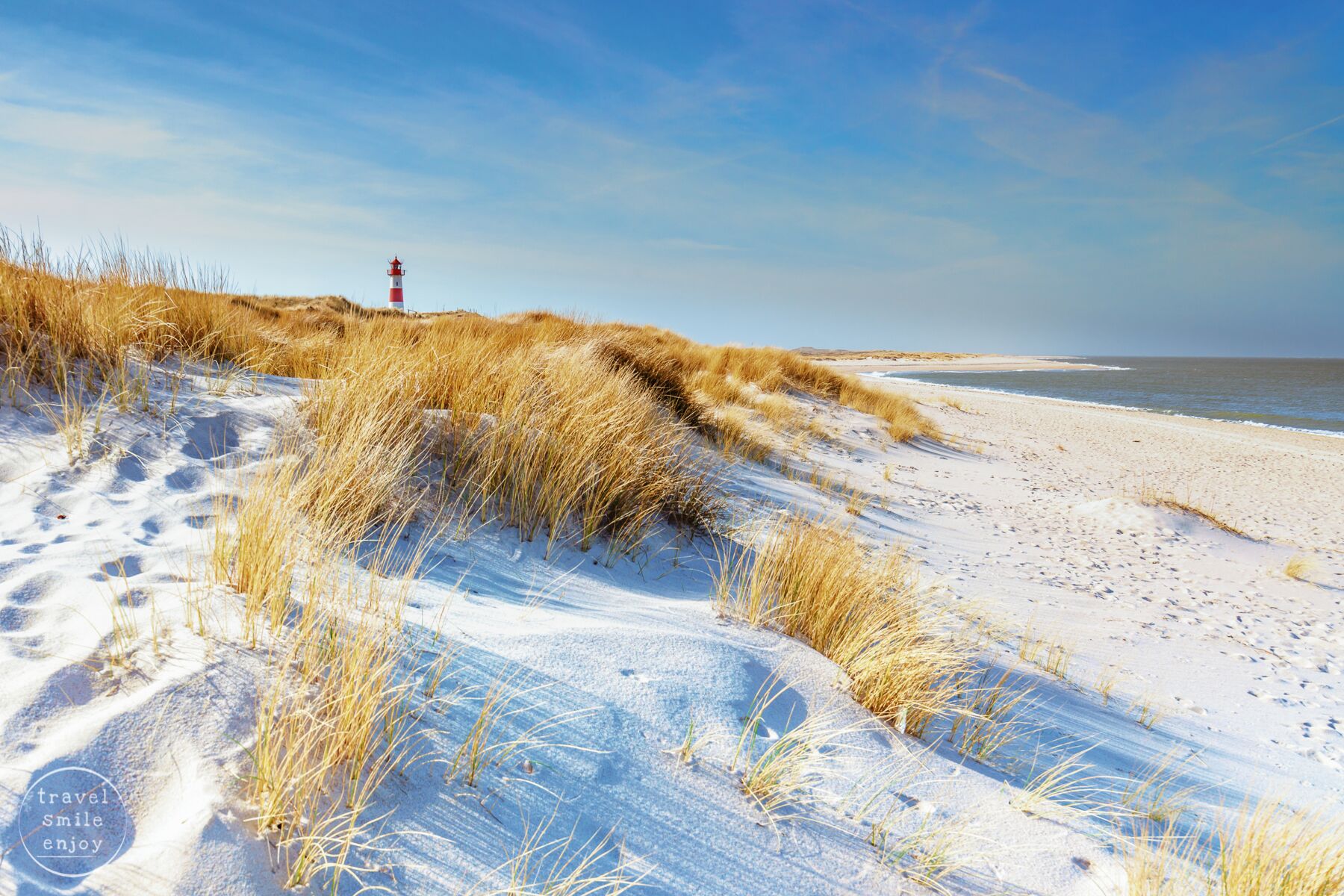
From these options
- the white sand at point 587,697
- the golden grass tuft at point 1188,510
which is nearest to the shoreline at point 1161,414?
the golden grass tuft at point 1188,510

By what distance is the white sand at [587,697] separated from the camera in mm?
1302

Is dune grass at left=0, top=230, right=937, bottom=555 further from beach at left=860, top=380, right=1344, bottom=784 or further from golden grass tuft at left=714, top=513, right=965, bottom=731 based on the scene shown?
beach at left=860, top=380, right=1344, bottom=784

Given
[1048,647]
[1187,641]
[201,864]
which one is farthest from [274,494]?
[1187,641]

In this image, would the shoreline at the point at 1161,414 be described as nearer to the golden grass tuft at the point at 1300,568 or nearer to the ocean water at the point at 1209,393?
the ocean water at the point at 1209,393

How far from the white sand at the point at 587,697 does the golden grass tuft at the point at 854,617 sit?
122mm

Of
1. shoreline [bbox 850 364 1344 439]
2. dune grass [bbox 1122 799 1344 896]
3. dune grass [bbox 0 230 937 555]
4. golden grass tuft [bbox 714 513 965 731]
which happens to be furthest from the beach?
shoreline [bbox 850 364 1344 439]

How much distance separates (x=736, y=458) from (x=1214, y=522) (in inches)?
210

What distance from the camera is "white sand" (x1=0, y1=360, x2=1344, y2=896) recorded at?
1.30m

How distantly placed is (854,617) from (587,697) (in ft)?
4.64

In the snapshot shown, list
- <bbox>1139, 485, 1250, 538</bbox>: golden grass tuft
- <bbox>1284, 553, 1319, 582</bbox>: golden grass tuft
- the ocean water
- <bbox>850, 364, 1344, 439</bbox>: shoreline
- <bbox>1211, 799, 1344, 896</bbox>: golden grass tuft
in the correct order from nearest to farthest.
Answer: <bbox>1211, 799, 1344, 896</bbox>: golden grass tuft, <bbox>1284, 553, 1319, 582</bbox>: golden grass tuft, <bbox>1139, 485, 1250, 538</bbox>: golden grass tuft, <bbox>850, 364, 1344, 439</bbox>: shoreline, the ocean water

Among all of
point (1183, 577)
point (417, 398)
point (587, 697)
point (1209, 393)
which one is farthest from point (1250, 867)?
point (1209, 393)

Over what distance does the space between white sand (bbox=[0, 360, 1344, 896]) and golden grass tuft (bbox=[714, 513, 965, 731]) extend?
0.40 feet

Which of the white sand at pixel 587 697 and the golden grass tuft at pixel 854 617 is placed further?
the golden grass tuft at pixel 854 617

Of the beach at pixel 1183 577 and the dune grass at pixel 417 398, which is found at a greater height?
the dune grass at pixel 417 398
